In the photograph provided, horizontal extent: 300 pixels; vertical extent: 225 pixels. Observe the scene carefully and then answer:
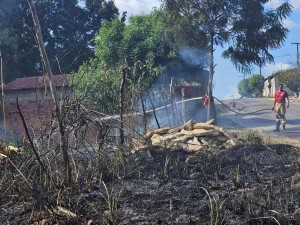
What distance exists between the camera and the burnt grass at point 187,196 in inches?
112

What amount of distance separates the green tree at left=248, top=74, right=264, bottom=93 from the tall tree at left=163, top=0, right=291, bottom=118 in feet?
132

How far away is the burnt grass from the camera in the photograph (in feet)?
9.32

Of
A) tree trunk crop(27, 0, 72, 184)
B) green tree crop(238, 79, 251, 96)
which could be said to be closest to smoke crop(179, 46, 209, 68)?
tree trunk crop(27, 0, 72, 184)

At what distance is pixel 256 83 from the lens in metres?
52.5

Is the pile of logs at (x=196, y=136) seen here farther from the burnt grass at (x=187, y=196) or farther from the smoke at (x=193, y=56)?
the smoke at (x=193, y=56)

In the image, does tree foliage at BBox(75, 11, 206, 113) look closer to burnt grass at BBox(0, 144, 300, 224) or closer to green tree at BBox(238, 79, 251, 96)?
burnt grass at BBox(0, 144, 300, 224)

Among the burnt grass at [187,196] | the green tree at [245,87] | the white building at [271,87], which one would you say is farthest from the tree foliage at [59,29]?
the green tree at [245,87]

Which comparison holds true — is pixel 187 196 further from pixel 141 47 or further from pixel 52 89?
pixel 141 47

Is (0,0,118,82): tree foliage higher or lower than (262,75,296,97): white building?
higher

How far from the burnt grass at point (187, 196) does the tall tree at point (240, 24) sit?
938 centimetres

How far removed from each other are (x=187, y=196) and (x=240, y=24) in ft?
37.3

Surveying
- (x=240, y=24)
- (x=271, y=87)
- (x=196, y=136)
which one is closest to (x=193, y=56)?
Result: (x=240, y=24)

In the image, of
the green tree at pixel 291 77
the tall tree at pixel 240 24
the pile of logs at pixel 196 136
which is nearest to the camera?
the pile of logs at pixel 196 136

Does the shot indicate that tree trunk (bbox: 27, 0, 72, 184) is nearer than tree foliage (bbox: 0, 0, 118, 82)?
Yes
